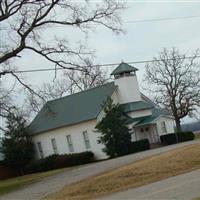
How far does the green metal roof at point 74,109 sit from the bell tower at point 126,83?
89 centimetres

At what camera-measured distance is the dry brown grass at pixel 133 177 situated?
2206 centimetres

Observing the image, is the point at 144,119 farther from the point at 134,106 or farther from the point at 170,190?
the point at 170,190

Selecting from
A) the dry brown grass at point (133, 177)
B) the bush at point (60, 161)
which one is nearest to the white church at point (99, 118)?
the bush at point (60, 161)

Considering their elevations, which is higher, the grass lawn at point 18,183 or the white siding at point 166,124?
the white siding at point 166,124

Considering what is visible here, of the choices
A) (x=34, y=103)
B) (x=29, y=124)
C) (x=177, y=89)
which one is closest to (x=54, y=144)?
(x=29, y=124)

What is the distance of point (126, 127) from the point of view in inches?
2100

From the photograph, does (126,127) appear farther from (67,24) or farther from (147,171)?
(147,171)

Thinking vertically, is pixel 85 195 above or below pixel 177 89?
below

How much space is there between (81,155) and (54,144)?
318 inches

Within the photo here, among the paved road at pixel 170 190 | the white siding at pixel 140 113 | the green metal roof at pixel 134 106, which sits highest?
the green metal roof at pixel 134 106

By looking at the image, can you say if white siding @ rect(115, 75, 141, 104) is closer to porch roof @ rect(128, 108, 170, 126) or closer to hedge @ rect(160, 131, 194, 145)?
porch roof @ rect(128, 108, 170, 126)

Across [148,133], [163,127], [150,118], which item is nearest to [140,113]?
[150,118]

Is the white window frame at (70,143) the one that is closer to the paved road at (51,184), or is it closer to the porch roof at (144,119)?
the porch roof at (144,119)

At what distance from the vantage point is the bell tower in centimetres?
5875
